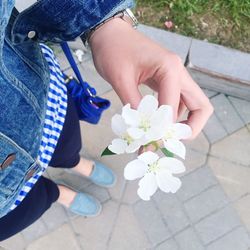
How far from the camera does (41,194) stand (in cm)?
149

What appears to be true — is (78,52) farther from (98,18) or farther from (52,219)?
(98,18)

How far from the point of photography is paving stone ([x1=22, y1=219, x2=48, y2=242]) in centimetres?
224

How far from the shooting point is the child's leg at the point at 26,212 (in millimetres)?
1316

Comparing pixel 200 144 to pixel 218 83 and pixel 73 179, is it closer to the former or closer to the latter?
pixel 218 83

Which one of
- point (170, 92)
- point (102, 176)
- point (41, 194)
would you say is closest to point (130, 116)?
point (170, 92)

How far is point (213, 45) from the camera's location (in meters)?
2.21

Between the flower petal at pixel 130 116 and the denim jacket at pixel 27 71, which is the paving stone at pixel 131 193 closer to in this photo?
the denim jacket at pixel 27 71

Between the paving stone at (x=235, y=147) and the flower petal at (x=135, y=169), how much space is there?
5.12 feet

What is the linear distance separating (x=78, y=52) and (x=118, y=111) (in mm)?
364

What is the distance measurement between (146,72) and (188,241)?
1362 millimetres

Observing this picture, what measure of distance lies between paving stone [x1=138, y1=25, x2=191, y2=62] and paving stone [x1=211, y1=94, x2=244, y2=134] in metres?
0.29

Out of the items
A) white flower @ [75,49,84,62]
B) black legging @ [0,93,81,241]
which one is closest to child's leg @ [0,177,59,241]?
black legging @ [0,93,81,241]

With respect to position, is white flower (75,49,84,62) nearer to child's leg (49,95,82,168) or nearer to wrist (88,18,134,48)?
child's leg (49,95,82,168)

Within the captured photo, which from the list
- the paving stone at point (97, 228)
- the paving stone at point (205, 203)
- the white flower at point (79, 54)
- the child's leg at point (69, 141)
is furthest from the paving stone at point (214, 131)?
the child's leg at point (69, 141)
